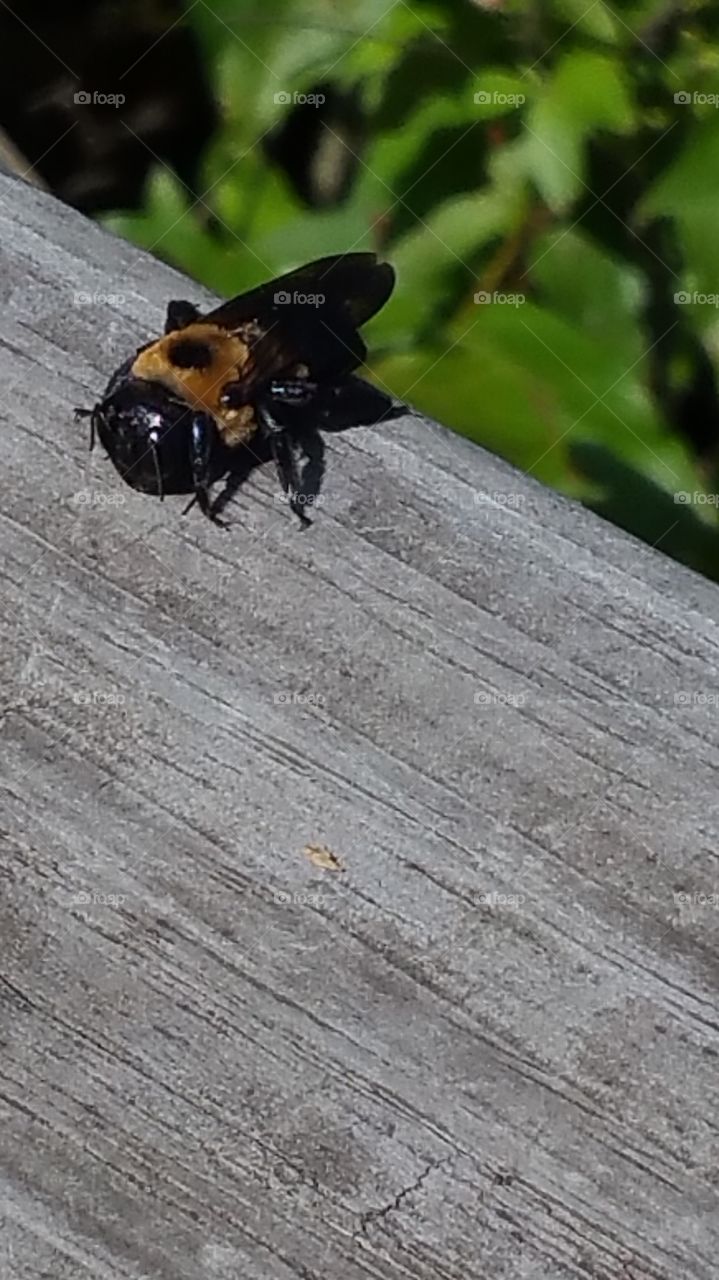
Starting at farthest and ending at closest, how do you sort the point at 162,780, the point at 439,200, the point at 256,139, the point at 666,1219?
the point at 256,139 → the point at 439,200 → the point at 162,780 → the point at 666,1219

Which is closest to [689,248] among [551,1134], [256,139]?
[256,139]

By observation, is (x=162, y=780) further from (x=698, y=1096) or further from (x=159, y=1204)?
(x=698, y=1096)

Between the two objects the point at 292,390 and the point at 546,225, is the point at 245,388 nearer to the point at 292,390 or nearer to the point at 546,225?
the point at 292,390
